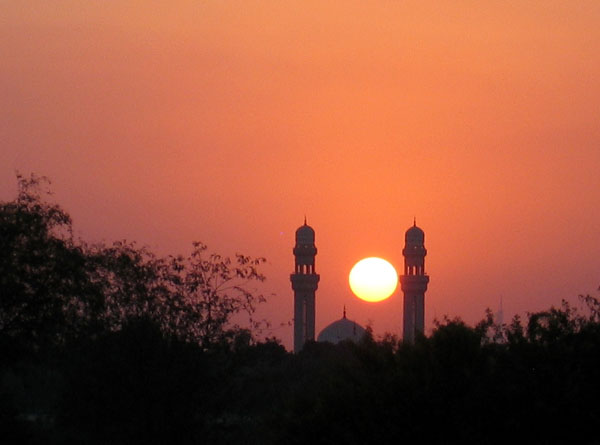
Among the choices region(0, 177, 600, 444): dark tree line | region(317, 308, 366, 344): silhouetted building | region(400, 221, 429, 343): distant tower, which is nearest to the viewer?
region(0, 177, 600, 444): dark tree line

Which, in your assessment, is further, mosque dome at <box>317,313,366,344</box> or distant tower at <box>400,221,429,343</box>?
distant tower at <box>400,221,429,343</box>

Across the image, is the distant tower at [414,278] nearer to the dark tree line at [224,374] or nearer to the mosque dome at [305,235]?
the mosque dome at [305,235]

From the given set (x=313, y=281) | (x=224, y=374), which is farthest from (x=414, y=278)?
(x=224, y=374)

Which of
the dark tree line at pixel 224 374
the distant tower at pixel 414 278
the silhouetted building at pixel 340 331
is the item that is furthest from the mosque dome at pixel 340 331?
the dark tree line at pixel 224 374

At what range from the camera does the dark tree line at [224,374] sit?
28.4m

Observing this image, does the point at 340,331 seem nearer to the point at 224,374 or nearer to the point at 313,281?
the point at 313,281

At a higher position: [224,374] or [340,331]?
[340,331]

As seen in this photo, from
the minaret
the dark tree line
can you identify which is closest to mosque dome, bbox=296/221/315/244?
the minaret

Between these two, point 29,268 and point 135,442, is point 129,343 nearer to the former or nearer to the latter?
point 135,442

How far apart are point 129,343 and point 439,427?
27.1 ft

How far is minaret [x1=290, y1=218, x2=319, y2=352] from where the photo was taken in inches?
5059

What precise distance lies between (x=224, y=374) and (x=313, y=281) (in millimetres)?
94411

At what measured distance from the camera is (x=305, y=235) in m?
130

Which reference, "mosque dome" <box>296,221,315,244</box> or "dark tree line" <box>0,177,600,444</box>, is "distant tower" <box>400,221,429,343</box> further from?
"dark tree line" <box>0,177,600,444</box>
